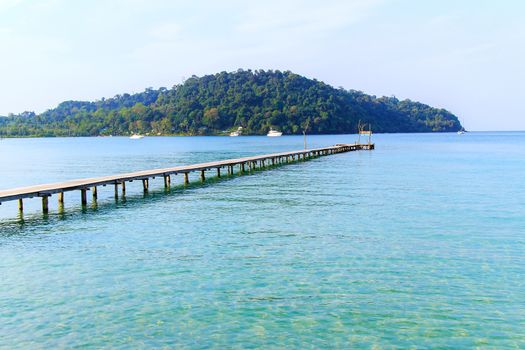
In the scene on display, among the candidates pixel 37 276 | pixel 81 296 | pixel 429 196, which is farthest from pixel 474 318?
pixel 429 196

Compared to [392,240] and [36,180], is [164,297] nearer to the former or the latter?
[392,240]

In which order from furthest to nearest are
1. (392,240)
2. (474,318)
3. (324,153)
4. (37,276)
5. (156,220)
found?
1. (324,153)
2. (156,220)
3. (392,240)
4. (37,276)
5. (474,318)

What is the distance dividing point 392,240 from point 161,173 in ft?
60.0

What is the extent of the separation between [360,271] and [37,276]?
772 cm

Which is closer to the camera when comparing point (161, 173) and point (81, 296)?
point (81, 296)

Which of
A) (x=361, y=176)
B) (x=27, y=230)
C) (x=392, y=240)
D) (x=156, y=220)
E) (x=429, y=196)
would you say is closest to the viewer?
(x=392, y=240)

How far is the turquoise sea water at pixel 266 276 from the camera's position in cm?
909

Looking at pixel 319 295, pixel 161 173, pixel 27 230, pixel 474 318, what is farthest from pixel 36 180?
pixel 474 318

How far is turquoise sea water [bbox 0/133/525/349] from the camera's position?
9094 millimetres

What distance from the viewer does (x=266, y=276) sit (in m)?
12.3

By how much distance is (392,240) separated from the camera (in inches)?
632

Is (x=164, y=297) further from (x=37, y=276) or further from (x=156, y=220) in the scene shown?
(x=156, y=220)

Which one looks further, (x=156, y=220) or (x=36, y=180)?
(x=36, y=180)

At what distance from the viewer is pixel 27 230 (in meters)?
18.5
